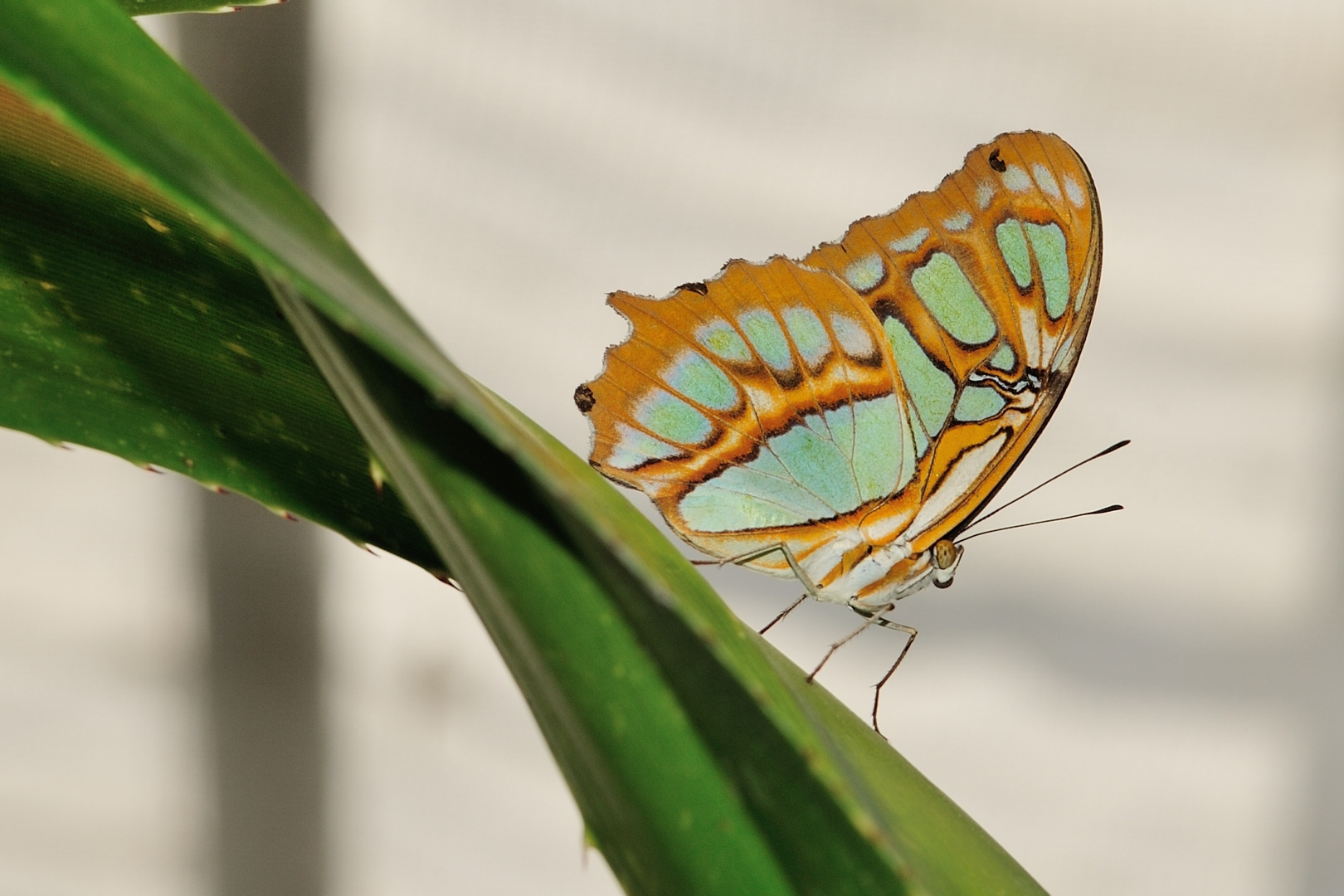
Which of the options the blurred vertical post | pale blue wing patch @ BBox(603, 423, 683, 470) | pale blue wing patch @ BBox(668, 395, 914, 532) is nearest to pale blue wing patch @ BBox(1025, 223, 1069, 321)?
pale blue wing patch @ BBox(668, 395, 914, 532)

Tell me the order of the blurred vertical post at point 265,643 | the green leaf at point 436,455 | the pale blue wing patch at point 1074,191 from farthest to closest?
the blurred vertical post at point 265,643 → the pale blue wing patch at point 1074,191 → the green leaf at point 436,455

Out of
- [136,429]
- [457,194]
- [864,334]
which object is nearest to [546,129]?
[457,194]

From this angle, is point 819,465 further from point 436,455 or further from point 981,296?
point 436,455

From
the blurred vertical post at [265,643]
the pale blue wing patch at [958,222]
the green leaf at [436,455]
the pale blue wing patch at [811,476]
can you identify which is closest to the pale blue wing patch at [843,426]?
the pale blue wing patch at [811,476]

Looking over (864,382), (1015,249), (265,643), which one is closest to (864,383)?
(864,382)

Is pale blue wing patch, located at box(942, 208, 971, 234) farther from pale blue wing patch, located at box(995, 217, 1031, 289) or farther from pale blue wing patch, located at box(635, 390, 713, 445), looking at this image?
pale blue wing patch, located at box(635, 390, 713, 445)

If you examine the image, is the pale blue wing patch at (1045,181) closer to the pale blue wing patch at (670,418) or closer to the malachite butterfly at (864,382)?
the malachite butterfly at (864,382)
